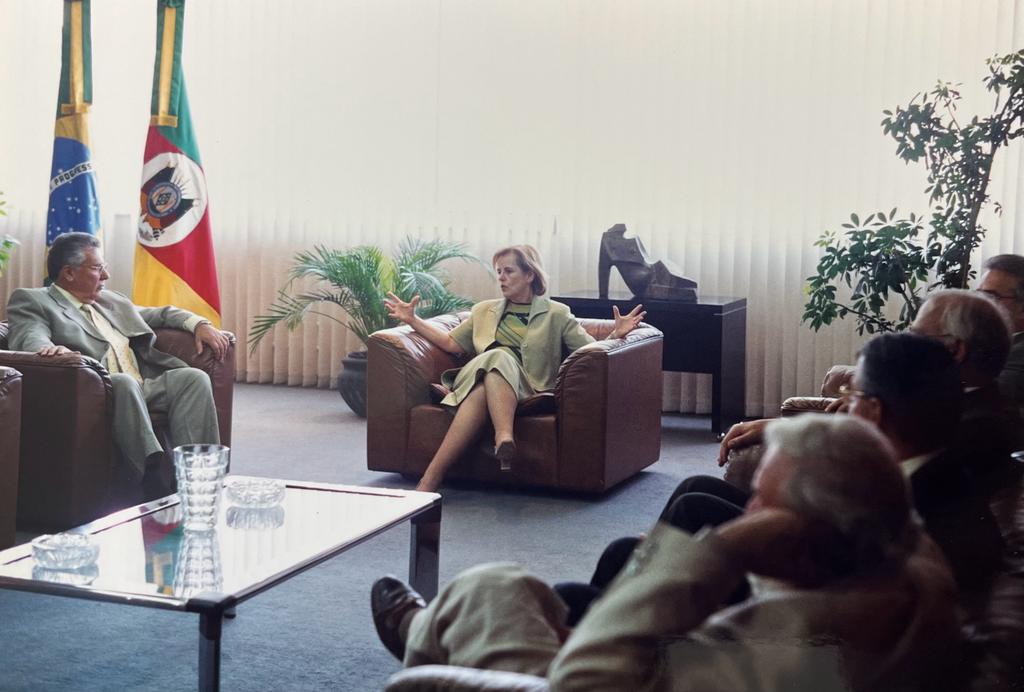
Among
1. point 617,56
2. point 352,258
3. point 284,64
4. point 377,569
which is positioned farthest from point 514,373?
point 284,64

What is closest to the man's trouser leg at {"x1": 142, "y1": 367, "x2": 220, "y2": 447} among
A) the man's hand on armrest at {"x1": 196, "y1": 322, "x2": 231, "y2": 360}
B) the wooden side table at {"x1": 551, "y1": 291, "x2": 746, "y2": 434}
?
the man's hand on armrest at {"x1": 196, "y1": 322, "x2": 231, "y2": 360}

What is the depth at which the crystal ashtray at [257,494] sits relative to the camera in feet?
11.0

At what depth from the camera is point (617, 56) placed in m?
7.21

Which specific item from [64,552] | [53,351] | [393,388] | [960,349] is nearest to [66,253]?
[53,351]

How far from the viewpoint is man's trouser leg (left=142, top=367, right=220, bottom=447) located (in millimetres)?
4555

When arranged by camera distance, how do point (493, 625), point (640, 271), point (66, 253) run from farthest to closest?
point (640, 271), point (66, 253), point (493, 625)

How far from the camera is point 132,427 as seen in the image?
429 cm

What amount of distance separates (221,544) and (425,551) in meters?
0.66

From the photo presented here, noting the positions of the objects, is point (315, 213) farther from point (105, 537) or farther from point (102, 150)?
point (105, 537)

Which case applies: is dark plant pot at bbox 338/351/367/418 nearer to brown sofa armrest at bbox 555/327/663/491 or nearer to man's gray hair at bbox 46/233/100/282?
brown sofa armrest at bbox 555/327/663/491

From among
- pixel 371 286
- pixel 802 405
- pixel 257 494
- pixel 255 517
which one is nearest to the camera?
pixel 255 517

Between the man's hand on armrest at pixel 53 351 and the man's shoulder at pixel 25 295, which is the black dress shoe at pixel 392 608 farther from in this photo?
the man's shoulder at pixel 25 295

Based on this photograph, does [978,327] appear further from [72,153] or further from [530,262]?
[72,153]

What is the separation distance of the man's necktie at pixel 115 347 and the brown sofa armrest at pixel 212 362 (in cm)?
16
